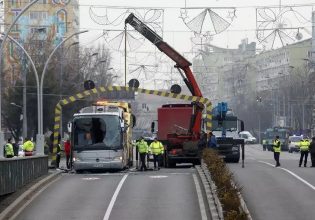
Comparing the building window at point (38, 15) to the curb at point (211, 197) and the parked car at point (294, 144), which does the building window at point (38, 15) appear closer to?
the parked car at point (294, 144)

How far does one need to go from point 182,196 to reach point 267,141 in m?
74.4

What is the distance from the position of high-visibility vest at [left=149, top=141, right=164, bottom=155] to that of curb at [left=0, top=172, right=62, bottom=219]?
8.35m

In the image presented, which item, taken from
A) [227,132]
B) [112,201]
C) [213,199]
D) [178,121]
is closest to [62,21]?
[227,132]

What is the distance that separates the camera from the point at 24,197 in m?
29.3

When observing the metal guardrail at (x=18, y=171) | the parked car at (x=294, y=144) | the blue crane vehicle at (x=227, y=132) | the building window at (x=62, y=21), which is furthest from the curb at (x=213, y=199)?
the building window at (x=62, y=21)

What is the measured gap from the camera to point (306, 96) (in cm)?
11481

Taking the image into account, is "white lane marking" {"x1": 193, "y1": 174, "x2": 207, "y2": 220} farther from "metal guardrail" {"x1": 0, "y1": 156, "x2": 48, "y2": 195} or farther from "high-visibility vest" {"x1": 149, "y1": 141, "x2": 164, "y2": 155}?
"high-visibility vest" {"x1": 149, "y1": 141, "x2": 164, "y2": 155}

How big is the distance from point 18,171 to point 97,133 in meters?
13.2

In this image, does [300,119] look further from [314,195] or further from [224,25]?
[314,195]

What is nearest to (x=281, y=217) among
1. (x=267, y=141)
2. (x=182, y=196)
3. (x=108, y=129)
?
(x=182, y=196)

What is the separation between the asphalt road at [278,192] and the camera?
26.5 meters

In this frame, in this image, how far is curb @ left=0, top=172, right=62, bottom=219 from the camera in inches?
1005

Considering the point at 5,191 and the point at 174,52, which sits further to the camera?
the point at 174,52

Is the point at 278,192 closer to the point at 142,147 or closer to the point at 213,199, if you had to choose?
the point at 213,199
